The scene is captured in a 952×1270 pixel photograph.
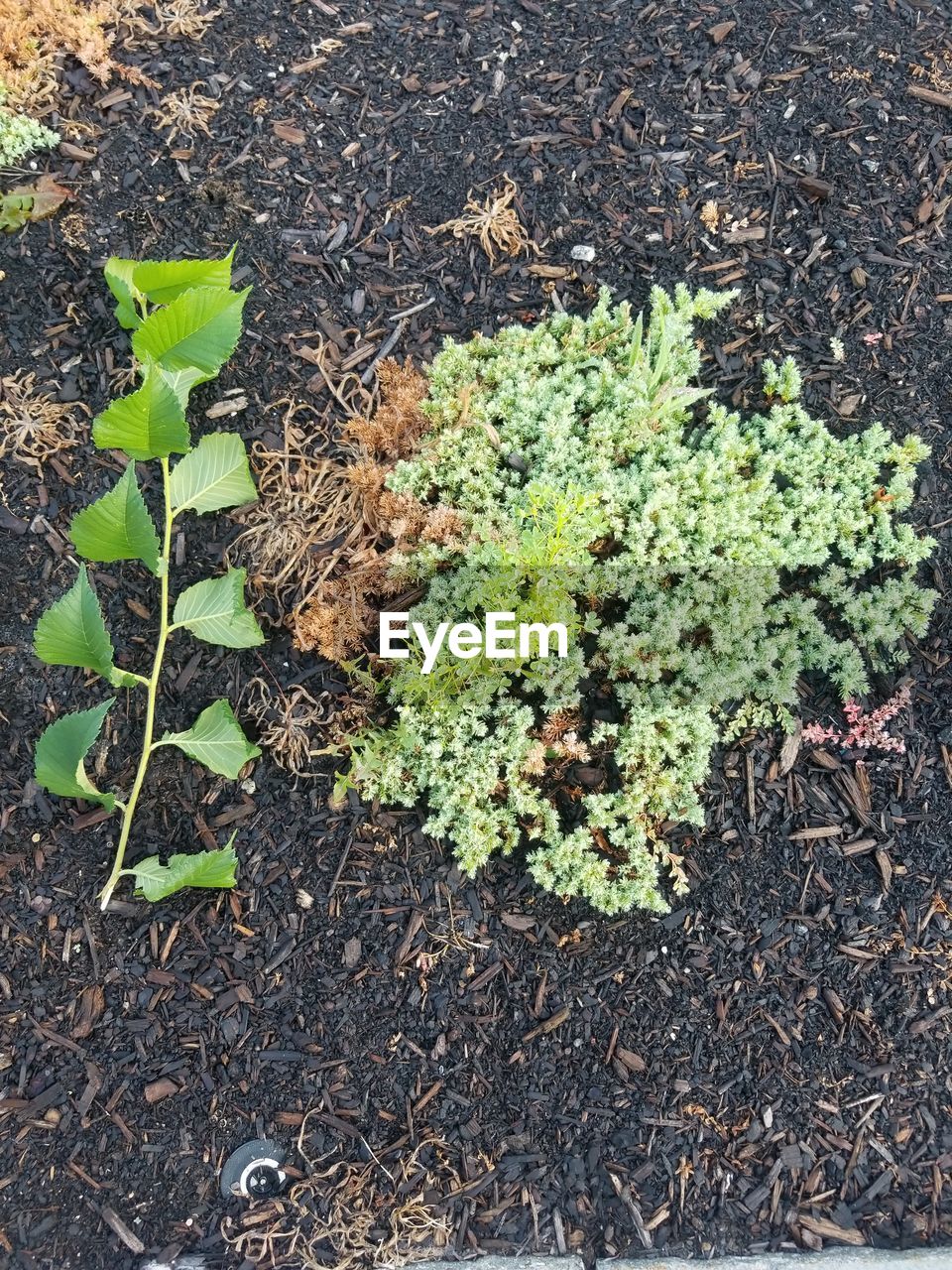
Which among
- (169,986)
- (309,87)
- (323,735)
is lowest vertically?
(169,986)

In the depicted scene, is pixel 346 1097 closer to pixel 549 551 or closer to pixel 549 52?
pixel 549 551

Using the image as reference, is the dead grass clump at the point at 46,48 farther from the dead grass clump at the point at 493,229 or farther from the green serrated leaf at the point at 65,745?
the green serrated leaf at the point at 65,745

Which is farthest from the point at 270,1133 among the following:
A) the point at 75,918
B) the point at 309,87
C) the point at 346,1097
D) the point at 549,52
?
the point at 549,52

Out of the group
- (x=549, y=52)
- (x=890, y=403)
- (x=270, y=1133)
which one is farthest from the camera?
(x=549, y=52)

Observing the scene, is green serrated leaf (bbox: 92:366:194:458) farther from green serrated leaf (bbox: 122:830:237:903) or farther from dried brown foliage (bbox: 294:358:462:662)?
green serrated leaf (bbox: 122:830:237:903)

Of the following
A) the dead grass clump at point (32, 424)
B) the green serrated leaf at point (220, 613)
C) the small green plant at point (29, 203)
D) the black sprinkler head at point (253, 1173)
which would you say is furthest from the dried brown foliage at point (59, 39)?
the black sprinkler head at point (253, 1173)

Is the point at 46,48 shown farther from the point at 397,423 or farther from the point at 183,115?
the point at 397,423

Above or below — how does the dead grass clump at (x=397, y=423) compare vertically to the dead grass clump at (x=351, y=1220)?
above
